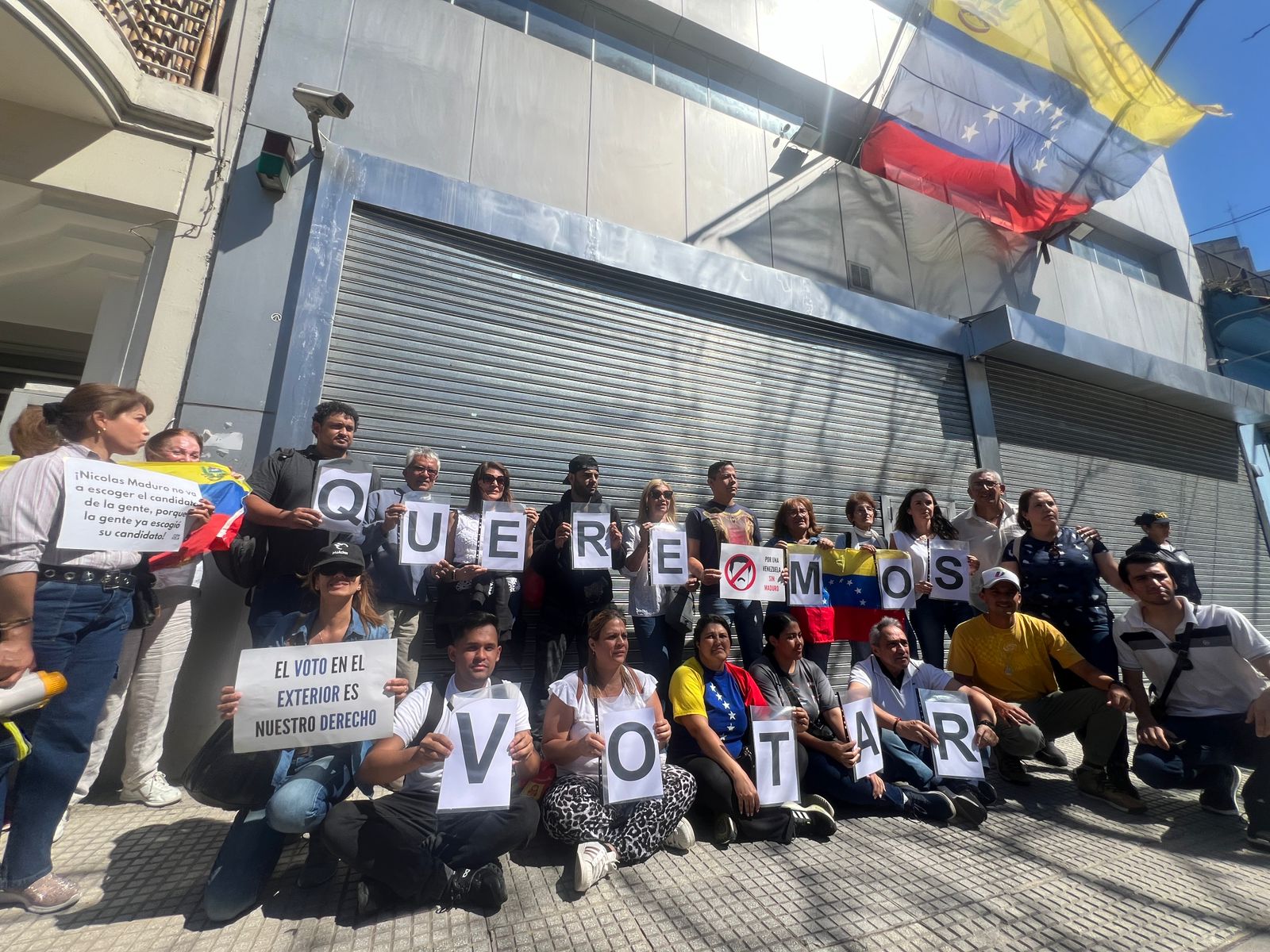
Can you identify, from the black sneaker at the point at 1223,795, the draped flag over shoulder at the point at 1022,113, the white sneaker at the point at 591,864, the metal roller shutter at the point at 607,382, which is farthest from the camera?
the draped flag over shoulder at the point at 1022,113

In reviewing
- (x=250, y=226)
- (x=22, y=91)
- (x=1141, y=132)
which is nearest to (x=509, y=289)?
(x=250, y=226)

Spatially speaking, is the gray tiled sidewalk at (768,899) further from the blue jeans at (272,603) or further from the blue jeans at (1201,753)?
the blue jeans at (272,603)

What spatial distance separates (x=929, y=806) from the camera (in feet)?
9.85

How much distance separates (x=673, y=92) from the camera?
20.6 ft

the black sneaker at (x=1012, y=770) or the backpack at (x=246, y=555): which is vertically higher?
the backpack at (x=246, y=555)

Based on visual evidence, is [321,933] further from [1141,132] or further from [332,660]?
[1141,132]

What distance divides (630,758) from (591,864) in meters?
0.43

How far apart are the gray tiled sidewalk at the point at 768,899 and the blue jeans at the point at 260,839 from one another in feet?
0.29

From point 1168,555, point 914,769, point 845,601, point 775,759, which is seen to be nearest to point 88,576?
point 775,759

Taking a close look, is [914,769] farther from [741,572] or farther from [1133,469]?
[1133,469]

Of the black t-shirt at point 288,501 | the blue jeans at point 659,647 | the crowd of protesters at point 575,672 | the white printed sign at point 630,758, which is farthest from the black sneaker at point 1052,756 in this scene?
the black t-shirt at point 288,501

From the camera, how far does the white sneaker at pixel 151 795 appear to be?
291 centimetres

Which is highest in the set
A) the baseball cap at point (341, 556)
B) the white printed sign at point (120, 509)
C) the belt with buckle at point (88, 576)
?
the white printed sign at point (120, 509)

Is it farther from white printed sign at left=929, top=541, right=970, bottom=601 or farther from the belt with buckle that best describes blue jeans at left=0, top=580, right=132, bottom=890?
white printed sign at left=929, top=541, right=970, bottom=601
